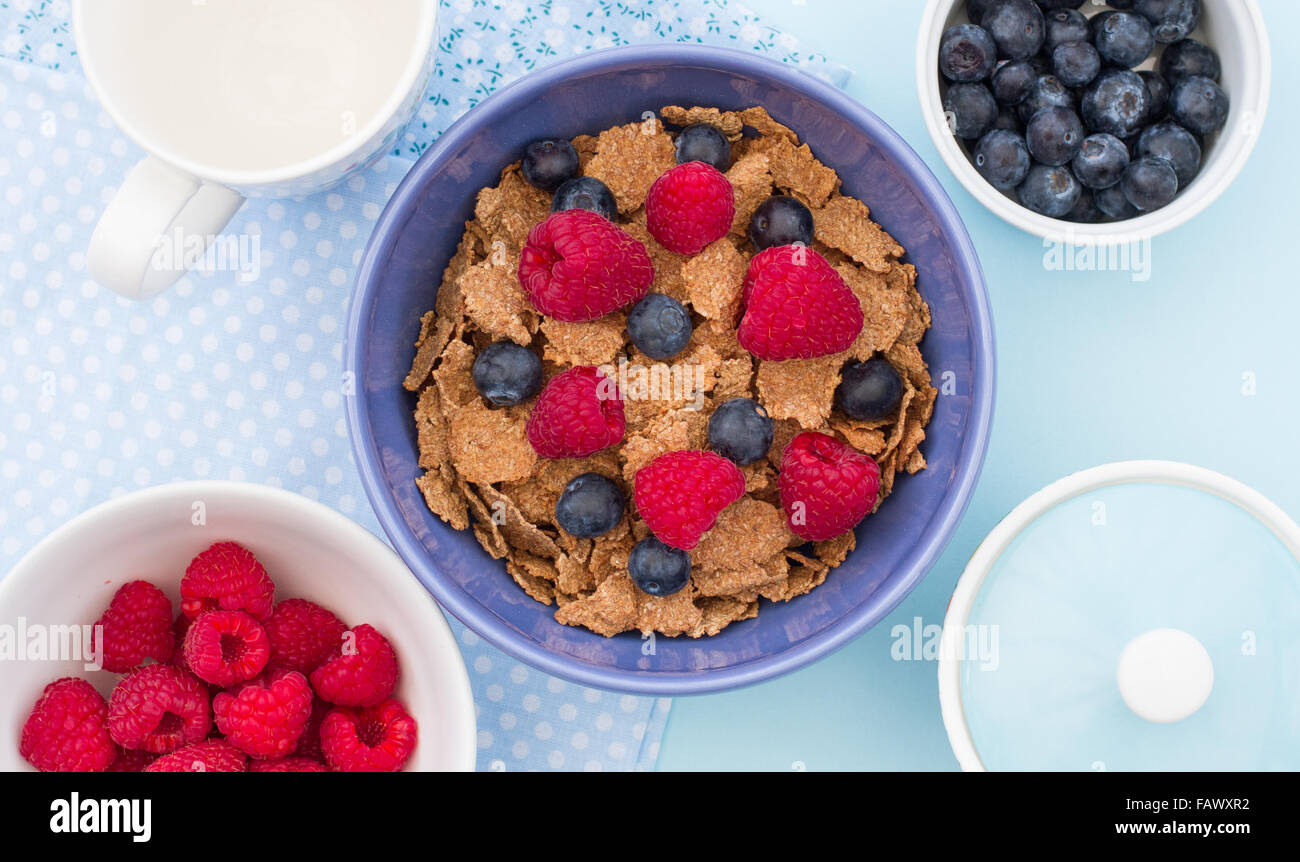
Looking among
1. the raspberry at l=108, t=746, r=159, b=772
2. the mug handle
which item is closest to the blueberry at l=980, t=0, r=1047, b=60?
the mug handle

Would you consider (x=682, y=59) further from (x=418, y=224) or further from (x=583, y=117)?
(x=418, y=224)

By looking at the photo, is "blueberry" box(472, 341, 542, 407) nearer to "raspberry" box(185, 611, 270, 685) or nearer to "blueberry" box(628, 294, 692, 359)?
"blueberry" box(628, 294, 692, 359)

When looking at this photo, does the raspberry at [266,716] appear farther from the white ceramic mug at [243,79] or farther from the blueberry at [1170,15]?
the blueberry at [1170,15]

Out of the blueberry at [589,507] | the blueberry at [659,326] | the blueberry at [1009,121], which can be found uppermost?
the blueberry at [1009,121]

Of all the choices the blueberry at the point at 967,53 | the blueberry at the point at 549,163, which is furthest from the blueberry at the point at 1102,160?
the blueberry at the point at 549,163

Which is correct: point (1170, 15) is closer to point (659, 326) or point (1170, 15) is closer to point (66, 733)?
point (659, 326)

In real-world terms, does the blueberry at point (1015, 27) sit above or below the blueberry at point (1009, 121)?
above
